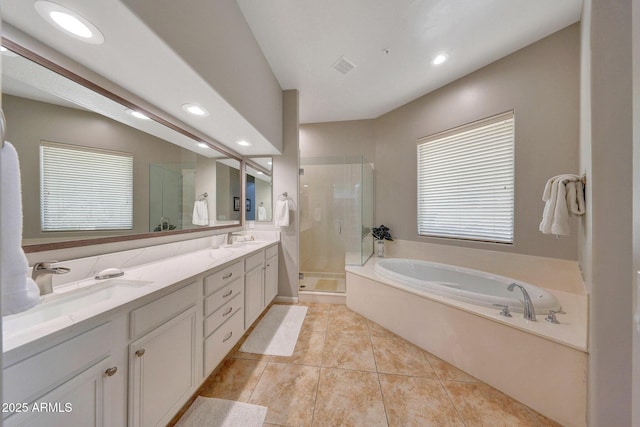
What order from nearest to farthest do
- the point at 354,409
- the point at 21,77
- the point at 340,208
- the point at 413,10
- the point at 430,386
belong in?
the point at 21,77, the point at 354,409, the point at 430,386, the point at 413,10, the point at 340,208

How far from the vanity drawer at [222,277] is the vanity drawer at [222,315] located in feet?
0.53

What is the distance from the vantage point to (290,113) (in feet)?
9.12

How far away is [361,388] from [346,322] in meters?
0.83

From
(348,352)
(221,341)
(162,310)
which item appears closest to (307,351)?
(348,352)

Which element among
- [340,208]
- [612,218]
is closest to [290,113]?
[340,208]

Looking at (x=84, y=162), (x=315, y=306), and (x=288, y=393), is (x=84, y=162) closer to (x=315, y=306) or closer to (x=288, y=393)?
(x=288, y=393)

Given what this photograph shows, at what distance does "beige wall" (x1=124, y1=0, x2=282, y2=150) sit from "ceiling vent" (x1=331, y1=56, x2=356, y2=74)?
0.70 m

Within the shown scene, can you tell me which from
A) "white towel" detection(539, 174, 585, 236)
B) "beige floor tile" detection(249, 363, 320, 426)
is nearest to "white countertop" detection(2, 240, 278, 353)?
"beige floor tile" detection(249, 363, 320, 426)

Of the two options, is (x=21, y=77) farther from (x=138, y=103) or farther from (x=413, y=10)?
(x=413, y=10)

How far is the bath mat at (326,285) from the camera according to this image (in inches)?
119

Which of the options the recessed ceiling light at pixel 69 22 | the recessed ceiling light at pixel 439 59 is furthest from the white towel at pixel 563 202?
the recessed ceiling light at pixel 69 22

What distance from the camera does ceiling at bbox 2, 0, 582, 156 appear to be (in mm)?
1038

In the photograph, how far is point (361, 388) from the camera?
5.00 ft

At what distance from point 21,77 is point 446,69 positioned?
3.19 metres
